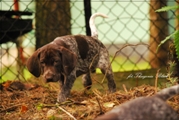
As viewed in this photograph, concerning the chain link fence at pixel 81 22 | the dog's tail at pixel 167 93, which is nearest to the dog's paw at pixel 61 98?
the chain link fence at pixel 81 22

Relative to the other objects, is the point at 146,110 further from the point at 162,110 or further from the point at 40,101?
the point at 40,101

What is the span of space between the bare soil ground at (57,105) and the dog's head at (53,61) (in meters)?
0.27

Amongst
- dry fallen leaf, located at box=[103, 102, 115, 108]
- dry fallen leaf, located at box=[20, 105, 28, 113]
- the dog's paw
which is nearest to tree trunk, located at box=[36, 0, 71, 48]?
the dog's paw

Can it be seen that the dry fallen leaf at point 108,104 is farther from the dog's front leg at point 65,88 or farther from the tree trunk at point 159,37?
the tree trunk at point 159,37

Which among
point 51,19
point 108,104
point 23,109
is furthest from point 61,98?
point 51,19

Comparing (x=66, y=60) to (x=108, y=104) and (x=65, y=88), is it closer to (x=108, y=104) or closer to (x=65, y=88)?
(x=65, y=88)

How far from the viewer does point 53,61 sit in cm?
336

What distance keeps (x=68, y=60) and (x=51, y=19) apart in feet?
6.97

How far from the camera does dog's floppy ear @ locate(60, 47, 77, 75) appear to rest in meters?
3.38

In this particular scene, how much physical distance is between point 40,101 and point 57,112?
630 mm

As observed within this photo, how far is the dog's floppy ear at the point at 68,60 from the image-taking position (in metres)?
3.38

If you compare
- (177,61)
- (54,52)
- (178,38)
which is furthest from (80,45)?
(178,38)

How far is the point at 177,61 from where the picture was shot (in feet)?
11.2

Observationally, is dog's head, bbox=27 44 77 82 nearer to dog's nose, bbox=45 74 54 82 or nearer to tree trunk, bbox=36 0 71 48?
dog's nose, bbox=45 74 54 82
